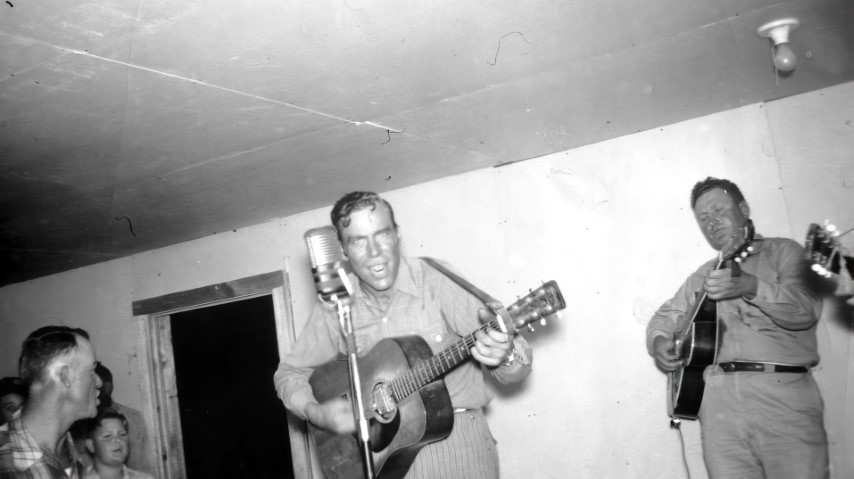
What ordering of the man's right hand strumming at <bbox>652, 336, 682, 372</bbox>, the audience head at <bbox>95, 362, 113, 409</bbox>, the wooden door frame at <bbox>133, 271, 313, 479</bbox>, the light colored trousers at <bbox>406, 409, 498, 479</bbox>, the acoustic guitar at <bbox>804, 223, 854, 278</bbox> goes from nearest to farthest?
the acoustic guitar at <bbox>804, 223, 854, 278</bbox>
the light colored trousers at <bbox>406, 409, 498, 479</bbox>
the man's right hand strumming at <bbox>652, 336, 682, 372</bbox>
the wooden door frame at <bbox>133, 271, 313, 479</bbox>
the audience head at <bbox>95, 362, 113, 409</bbox>

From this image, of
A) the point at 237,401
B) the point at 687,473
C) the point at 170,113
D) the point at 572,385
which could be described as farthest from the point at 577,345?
the point at 237,401

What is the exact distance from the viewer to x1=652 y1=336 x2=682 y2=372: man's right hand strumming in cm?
232

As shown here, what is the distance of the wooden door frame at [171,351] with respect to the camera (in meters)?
3.31

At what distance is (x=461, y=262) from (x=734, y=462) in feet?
4.73

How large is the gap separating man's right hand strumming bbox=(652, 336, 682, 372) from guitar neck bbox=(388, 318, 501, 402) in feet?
3.61

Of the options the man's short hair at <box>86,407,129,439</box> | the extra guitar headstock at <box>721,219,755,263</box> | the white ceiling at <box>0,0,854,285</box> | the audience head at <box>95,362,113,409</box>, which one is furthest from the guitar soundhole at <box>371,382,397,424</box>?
the audience head at <box>95,362,113,409</box>

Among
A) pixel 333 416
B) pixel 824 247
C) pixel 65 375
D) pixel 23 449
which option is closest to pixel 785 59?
pixel 824 247

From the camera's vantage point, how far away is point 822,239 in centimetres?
169

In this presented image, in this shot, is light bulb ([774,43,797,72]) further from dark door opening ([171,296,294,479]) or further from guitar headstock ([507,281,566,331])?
dark door opening ([171,296,294,479])

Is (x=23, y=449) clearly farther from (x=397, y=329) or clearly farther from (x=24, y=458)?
(x=397, y=329)

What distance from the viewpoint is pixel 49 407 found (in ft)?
5.79

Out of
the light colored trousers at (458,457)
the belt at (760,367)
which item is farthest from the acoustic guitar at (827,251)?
the light colored trousers at (458,457)

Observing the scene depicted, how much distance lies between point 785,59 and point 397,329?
62.1 inches

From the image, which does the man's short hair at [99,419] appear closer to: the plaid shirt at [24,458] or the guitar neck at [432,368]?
the plaid shirt at [24,458]
